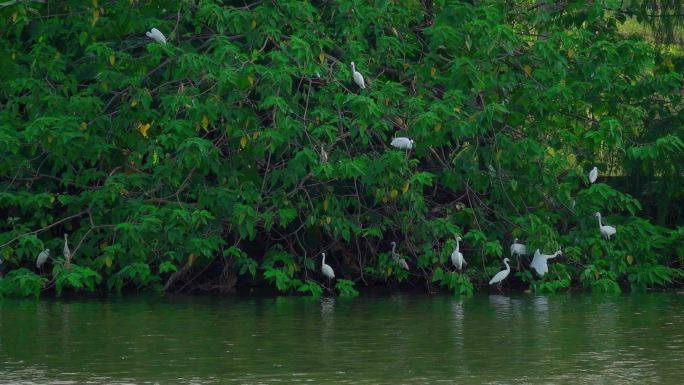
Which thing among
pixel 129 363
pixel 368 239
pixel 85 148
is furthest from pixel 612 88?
pixel 129 363

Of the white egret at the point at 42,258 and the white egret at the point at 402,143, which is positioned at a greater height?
the white egret at the point at 402,143

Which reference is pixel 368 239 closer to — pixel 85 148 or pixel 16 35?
pixel 85 148

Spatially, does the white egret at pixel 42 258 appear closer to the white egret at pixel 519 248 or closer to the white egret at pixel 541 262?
the white egret at pixel 519 248

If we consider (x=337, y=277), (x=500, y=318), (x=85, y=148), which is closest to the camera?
(x=500, y=318)

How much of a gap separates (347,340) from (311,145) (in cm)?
452

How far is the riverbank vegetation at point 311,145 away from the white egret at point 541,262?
88mm

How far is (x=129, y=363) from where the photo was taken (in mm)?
11125

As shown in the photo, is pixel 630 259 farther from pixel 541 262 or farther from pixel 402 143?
pixel 402 143

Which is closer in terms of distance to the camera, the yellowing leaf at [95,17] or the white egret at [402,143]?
the white egret at [402,143]

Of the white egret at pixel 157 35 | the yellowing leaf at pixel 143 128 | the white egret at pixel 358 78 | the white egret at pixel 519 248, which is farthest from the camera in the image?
the white egret at pixel 519 248

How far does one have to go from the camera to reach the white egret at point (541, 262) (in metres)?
17.2

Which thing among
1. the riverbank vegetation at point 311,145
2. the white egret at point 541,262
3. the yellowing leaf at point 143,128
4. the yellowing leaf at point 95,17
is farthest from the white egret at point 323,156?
the yellowing leaf at point 95,17

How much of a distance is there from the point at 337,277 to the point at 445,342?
604 centimetres

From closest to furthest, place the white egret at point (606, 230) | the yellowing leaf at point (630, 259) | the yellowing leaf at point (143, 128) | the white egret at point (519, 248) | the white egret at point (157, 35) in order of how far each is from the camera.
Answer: the white egret at point (157, 35) → the yellowing leaf at point (143, 128) → the white egret at point (519, 248) → the white egret at point (606, 230) → the yellowing leaf at point (630, 259)
